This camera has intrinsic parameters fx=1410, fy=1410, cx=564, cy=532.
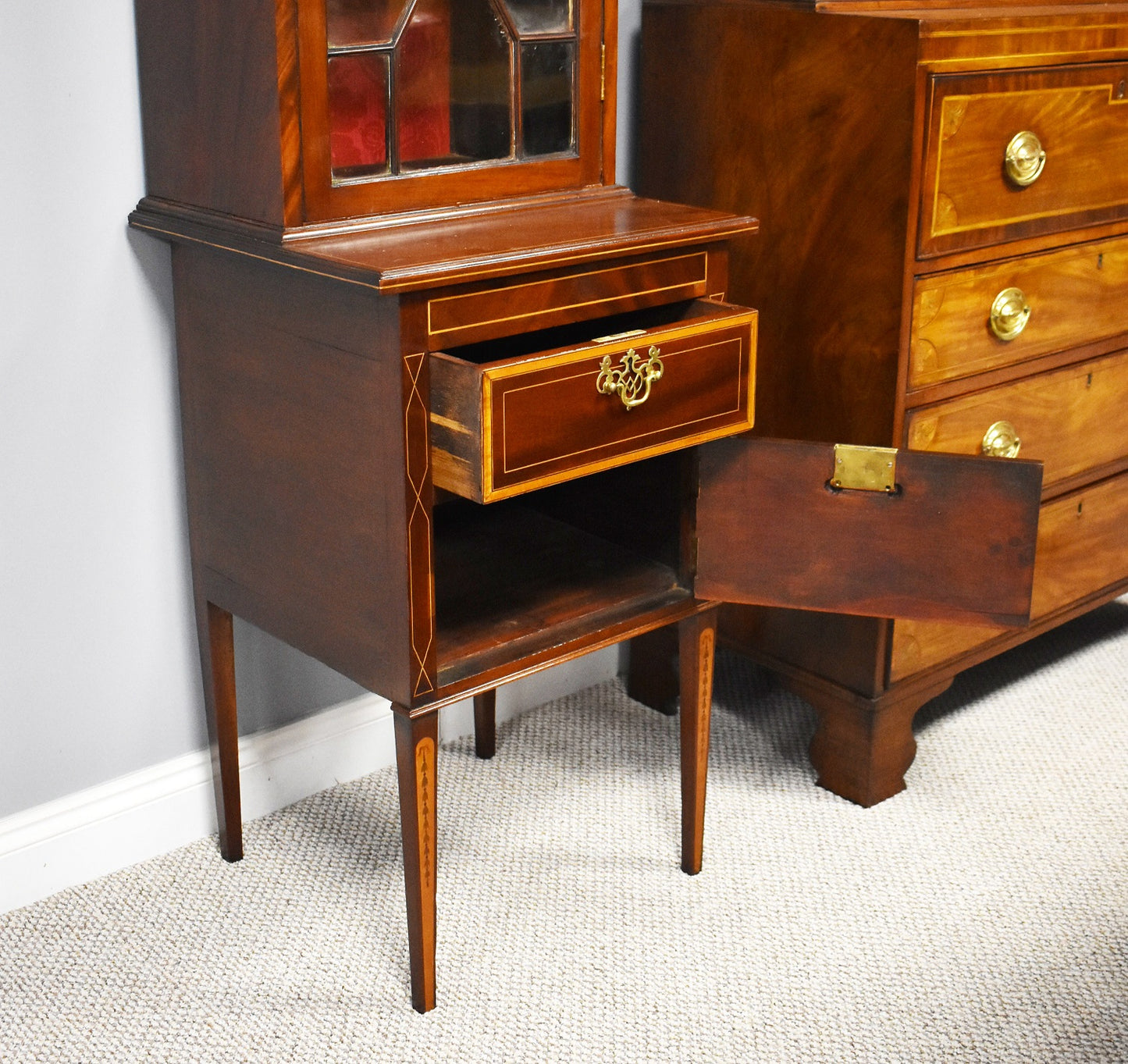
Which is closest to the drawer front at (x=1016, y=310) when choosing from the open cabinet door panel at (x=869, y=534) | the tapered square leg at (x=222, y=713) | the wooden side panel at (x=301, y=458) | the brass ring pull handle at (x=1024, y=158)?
the brass ring pull handle at (x=1024, y=158)

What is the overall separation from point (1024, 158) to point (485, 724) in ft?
3.49

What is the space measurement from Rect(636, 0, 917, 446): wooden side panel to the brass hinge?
18cm

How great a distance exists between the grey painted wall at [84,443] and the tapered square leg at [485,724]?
0.33m

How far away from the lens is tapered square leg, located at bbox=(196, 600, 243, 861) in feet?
5.72

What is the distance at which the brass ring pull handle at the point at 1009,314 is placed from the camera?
71.6 inches

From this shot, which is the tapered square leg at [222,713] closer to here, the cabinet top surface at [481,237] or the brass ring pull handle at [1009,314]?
the cabinet top surface at [481,237]

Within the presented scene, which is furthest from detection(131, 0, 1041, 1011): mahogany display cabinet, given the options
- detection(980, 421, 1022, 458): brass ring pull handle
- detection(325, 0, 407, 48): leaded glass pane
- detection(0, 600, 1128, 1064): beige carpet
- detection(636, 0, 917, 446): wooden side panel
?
detection(980, 421, 1022, 458): brass ring pull handle

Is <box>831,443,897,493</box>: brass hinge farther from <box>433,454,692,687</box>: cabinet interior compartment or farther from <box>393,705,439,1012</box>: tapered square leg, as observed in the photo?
<box>393,705,439,1012</box>: tapered square leg

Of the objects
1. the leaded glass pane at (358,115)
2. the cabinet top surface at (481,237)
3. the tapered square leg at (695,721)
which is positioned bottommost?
the tapered square leg at (695,721)

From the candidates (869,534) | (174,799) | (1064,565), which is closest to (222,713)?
(174,799)

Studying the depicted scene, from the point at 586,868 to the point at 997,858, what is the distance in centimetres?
54

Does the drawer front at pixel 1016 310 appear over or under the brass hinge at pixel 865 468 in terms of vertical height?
over

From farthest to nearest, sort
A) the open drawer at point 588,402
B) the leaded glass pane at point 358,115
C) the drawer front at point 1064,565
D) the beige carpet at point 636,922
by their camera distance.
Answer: the drawer front at point 1064,565 < the beige carpet at point 636,922 < the leaded glass pane at point 358,115 < the open drawer at point 588,402

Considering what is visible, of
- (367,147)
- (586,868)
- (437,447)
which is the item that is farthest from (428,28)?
(586,868)
